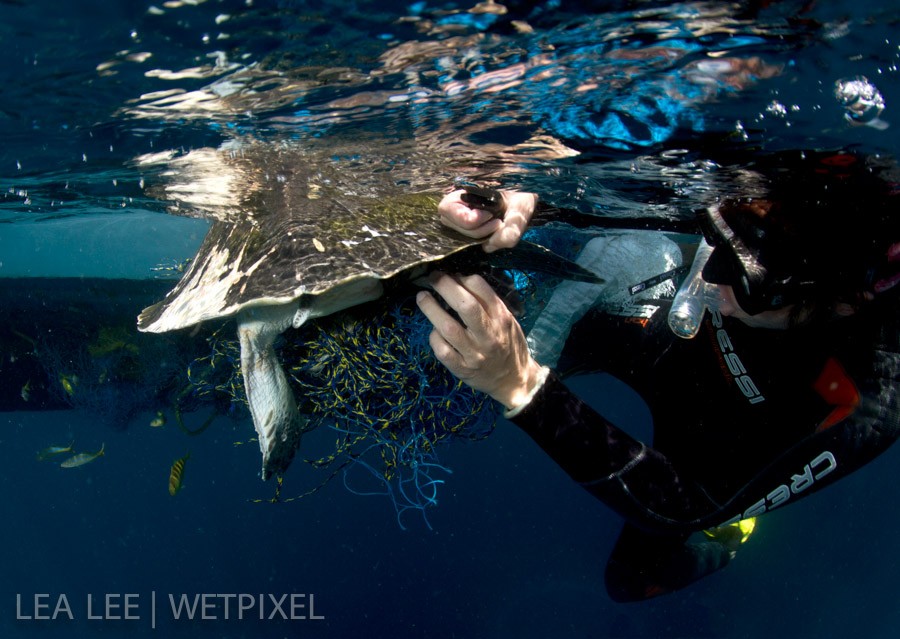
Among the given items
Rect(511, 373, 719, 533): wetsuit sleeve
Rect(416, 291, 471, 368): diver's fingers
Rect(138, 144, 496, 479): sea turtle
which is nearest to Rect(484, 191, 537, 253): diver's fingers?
Rect(138, 144, 496, 479): sea turtle

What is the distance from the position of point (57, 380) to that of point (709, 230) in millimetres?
8597

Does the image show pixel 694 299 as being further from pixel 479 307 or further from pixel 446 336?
pixel 446 336

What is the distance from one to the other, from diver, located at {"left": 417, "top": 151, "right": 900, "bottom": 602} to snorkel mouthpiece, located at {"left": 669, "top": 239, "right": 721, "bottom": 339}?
0.07 metres

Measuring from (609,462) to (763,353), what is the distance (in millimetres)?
1852

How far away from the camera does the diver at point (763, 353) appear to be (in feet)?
8.36

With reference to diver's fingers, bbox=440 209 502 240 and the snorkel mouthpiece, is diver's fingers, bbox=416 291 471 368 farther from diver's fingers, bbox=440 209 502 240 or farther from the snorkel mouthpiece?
the snorkel mouthpiece

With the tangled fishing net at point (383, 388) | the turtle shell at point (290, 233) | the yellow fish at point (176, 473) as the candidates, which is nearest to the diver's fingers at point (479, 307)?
Result: the turtle shell at point (290, 233)

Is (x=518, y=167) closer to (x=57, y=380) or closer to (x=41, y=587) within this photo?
(x=57, y=380)

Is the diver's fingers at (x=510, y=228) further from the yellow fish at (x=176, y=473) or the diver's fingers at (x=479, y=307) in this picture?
the yellow fish at (x=176, y=473)

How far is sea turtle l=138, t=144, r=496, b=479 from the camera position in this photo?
2.78 metres

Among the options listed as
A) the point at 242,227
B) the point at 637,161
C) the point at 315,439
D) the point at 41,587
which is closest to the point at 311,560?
the point at 315,439

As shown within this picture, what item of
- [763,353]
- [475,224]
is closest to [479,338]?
[475,224]

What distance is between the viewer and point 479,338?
96.7 inches

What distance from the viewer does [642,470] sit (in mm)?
2680
